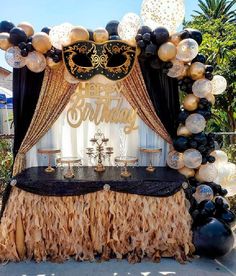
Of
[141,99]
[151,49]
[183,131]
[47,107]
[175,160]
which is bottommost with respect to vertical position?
[175,160]

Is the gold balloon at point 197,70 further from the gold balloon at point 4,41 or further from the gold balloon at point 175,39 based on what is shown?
the gold balloon at point 4,41

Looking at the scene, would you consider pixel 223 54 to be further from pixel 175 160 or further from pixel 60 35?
pixel 60 35

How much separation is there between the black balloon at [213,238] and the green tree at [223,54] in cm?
460

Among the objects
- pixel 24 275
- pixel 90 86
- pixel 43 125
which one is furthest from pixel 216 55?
pixel 24 275

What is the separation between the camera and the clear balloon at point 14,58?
10.7 feet

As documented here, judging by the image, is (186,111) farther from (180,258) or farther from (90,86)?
(180,258)

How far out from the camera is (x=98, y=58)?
134 inches

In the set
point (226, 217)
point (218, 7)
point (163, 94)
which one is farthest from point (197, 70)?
point (218, 7)

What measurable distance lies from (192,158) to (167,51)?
4.33ft

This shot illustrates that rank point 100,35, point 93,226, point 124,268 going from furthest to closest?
point 100,35 → point 93,226 → point 124,268

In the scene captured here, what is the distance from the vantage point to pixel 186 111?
3.57 meters

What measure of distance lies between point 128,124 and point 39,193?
57.7 inches

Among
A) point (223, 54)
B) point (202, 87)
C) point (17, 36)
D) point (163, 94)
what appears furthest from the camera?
point (223, 54)

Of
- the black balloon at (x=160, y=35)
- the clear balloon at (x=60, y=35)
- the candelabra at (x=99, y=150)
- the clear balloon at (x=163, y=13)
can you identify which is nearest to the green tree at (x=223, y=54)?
the clear balloon at (x=163, y=13)
